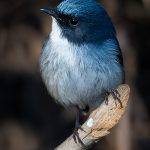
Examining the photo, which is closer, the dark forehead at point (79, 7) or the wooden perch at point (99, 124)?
the wooden perch at point (99, 124)

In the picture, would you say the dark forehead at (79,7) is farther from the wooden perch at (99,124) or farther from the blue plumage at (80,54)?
the wooden perch at (99,124)

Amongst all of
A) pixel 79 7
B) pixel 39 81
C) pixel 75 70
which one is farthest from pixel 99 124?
pixel 39 81

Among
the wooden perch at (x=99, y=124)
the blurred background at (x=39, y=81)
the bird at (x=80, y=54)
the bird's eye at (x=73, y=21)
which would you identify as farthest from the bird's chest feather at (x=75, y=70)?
the blurred background at (x=39, y=81)

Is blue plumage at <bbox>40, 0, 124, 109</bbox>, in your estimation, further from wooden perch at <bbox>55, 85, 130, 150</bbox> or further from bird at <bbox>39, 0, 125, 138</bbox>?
wooden perch at <bbox>55, 85, 130, 150</bbox>

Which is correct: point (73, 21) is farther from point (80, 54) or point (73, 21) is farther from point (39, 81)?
point (39, 81)

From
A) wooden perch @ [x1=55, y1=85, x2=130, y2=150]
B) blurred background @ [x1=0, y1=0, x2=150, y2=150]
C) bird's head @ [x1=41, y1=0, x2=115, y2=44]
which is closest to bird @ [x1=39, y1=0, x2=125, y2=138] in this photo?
bird's head @ [x1=41, y1=0, x2=115, y2=44]

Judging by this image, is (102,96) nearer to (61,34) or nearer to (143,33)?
(61,34)

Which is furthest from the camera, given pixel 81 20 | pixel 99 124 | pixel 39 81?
pixel 39 81

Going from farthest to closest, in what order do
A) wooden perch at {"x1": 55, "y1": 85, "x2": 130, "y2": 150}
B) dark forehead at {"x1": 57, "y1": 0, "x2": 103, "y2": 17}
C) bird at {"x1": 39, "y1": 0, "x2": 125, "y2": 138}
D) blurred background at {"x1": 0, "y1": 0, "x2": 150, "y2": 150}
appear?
blurred background at {"x1": 0, "y1": 0, "x2": 150, "y2": 150}
bird at {"x1": 39, "y1": 0, "x2": 125, "y2": 138}
dark forehead at {"x1": 57, "y1": 0, "x2": 103, "y2": 17}
wooden perch at {"x1": 55, "y1": 85, "x2": 130, "y2": 150}
